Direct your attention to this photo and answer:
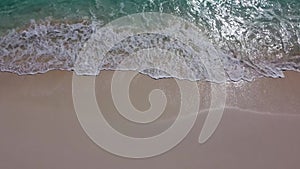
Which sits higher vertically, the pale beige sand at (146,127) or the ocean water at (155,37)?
the ocean water at (155,37)

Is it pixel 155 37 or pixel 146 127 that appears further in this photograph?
pixel 155 37

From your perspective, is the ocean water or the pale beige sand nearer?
the pale beige sand

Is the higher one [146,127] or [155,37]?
[155,37]

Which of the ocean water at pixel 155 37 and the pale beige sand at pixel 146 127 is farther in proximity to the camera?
the ocean water at pixel 155 37

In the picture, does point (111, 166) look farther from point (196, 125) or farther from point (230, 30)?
point (230, 30)
